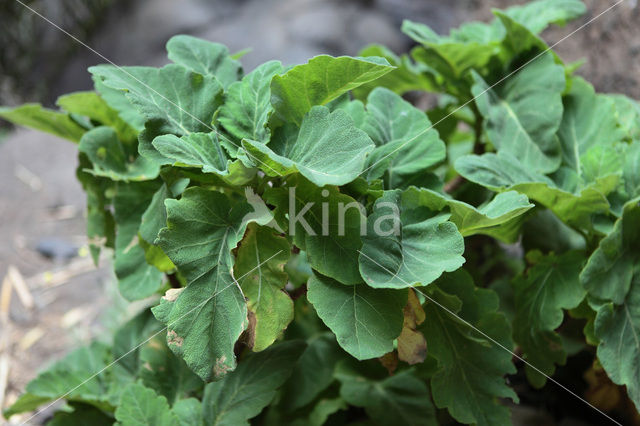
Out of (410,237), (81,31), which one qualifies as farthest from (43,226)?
(410,237)

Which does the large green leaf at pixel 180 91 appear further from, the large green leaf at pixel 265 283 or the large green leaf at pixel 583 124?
the large green leaf at pixel 583 124

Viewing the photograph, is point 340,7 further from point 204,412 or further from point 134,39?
point 204,412

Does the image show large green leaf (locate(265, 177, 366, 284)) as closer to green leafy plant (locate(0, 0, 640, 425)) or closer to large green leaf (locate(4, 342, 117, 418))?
green leafy plant (locate(0, 0, 640, 425))

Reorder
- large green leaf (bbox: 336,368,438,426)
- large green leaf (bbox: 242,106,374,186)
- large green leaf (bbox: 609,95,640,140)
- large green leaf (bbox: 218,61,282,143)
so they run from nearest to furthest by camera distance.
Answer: large green leaf (bbox: 242,106,374,186)
large green leaf (bbox: 218,61,282,143)
large green leaf (bbox: 336,368,438,426)
large green leaf (bbox: 609,95,640,140)

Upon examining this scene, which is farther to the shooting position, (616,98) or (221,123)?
(616,98)

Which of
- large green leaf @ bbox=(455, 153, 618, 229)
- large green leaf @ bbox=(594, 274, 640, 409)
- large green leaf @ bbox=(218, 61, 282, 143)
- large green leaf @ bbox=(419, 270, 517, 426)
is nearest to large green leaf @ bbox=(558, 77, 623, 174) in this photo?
large green leaf @ bbox=(455, 153, 618, 229)

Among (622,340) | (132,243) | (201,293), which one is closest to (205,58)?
(132,243)
